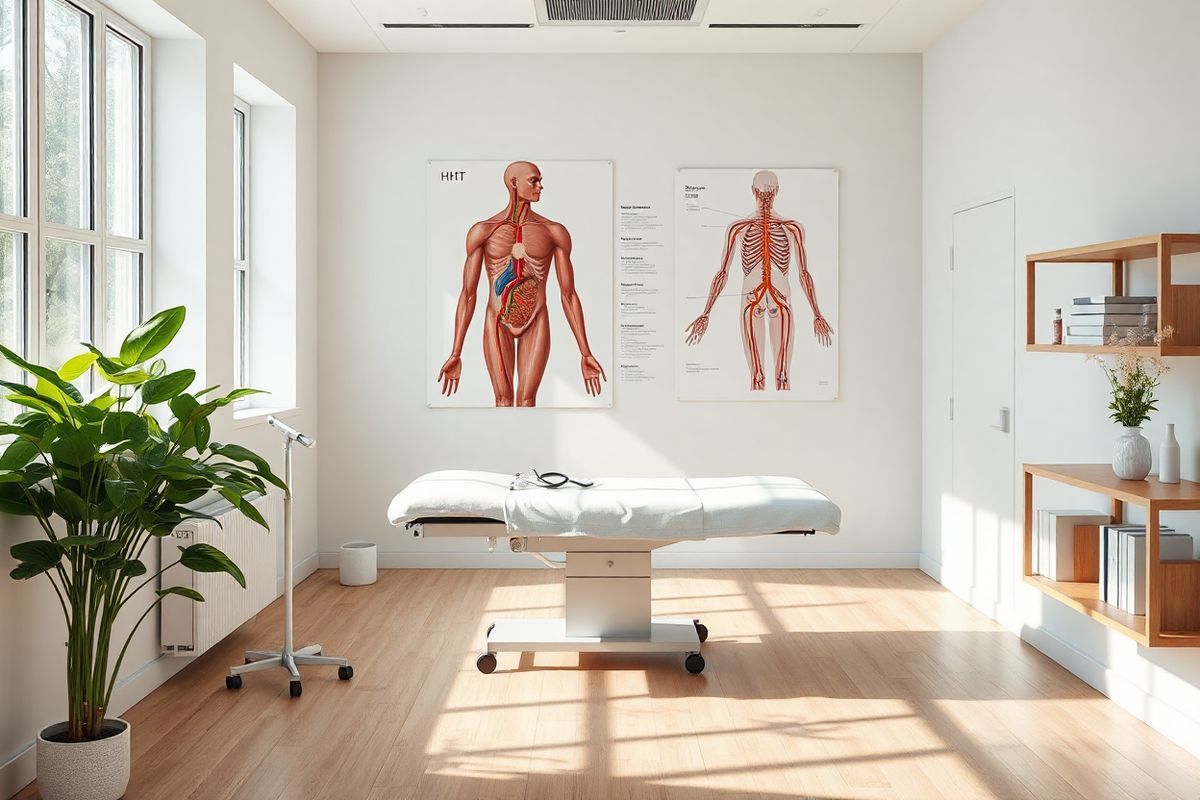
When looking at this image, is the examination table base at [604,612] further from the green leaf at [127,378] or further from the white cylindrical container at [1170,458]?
the white cylindrical container at [1170,458]

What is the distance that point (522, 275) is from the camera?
18.9 feet

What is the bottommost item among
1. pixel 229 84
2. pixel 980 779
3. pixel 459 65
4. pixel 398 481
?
pixel 980 779

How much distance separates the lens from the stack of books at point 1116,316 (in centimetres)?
328

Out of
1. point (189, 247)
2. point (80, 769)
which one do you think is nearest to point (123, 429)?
point (80, 769)

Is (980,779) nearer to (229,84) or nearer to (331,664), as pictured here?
(331,664)

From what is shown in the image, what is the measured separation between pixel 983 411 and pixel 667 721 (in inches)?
92.4

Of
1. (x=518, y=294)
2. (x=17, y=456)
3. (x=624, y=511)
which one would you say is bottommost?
(x=624, y=511)

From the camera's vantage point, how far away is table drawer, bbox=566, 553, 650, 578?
4.02 metres

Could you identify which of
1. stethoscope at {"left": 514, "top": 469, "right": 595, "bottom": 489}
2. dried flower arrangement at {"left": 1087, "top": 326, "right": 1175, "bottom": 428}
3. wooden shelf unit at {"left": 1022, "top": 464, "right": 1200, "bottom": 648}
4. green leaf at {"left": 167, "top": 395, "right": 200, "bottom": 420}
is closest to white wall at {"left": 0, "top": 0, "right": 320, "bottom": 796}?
green leaf at {"left": 167, "top": 395, "right": 200, "bottom": 420}

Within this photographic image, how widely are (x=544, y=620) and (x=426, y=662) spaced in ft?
1.63

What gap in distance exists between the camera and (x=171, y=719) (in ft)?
11.3

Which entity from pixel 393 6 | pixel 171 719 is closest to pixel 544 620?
pixel 171 719

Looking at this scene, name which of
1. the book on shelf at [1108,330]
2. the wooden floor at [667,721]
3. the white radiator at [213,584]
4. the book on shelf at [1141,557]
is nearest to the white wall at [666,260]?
the wooden floor at [667,721]

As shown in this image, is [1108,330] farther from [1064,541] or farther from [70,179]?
[70,179]
